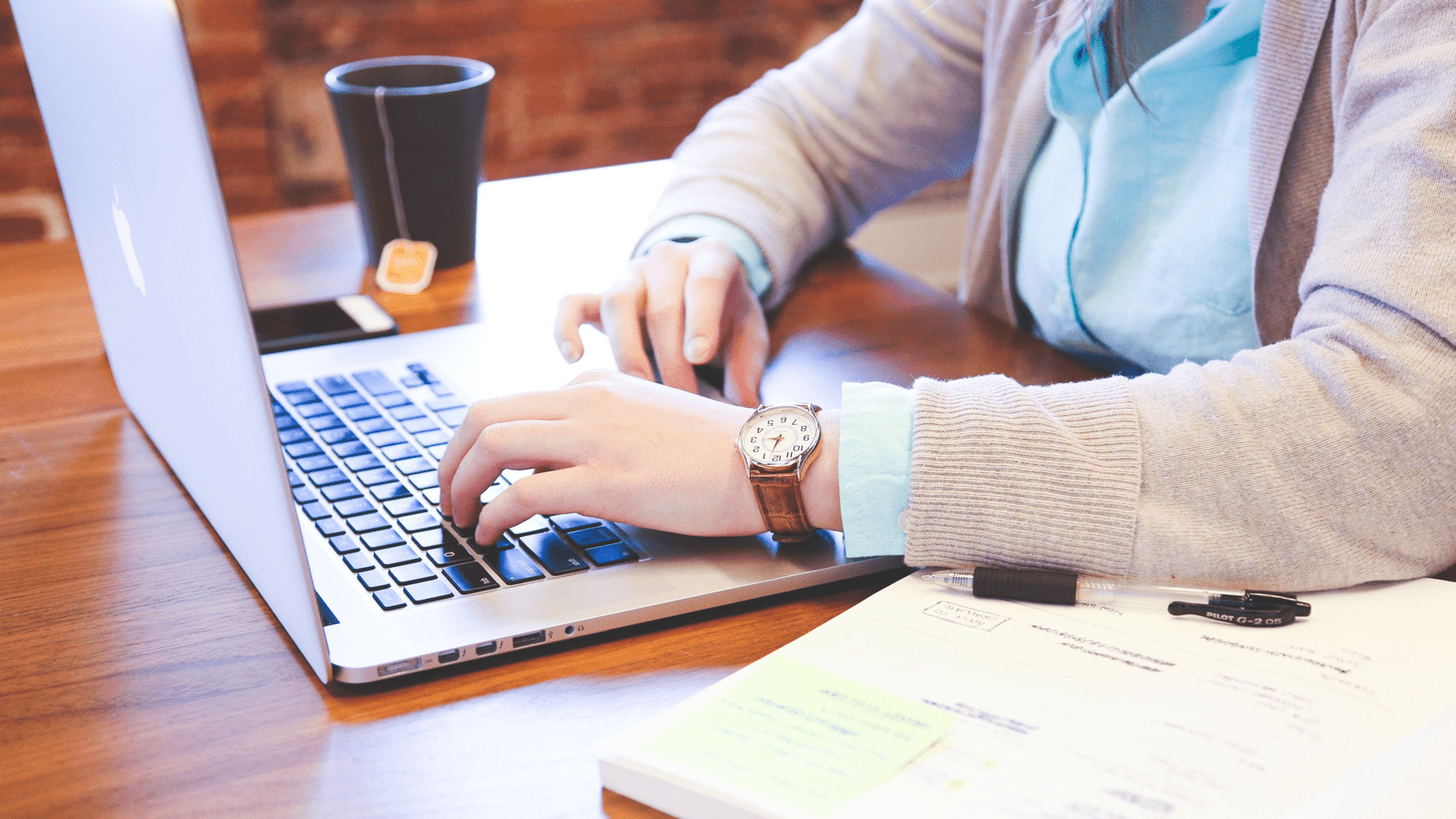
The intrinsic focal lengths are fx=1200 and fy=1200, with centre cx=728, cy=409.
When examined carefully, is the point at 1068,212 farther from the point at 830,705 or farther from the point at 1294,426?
the point at 830,705

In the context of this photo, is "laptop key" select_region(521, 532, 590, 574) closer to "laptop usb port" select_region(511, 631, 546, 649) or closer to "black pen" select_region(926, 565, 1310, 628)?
"laptop usb port" select_region(511, 631, 546, 649)

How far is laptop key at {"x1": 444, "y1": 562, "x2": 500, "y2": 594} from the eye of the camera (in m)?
0.57

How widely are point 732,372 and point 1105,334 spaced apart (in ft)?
0.92

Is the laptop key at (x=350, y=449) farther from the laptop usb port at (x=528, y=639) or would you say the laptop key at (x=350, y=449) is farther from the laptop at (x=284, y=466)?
the laptop usb port at (x=528, y=639)

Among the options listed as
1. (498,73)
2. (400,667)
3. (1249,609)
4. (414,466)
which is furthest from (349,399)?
(498,73)

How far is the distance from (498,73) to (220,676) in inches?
73.9

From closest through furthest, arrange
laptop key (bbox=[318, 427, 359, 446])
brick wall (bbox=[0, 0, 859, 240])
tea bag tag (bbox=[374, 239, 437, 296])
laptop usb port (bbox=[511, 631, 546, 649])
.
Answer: laptop usb port (bbox=[511, 631, 546, 649]) < laptop key (bbox=[318, 427, 359, 446]) < tea bag tag (bbox=[374, 239, 437, 296]) < brick wall (bbox=[0, 0, 859, 240])

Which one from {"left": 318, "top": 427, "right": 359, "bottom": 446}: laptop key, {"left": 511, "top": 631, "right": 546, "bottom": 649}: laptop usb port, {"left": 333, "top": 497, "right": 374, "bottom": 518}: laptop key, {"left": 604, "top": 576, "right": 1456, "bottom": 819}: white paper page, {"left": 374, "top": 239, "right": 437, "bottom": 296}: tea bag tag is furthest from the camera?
{"left": 374, "top": 239, "right": 437, "bottom": 296}: tea bag tag

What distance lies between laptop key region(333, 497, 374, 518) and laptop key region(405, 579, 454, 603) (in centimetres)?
9

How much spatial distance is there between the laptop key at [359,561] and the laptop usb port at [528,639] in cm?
10

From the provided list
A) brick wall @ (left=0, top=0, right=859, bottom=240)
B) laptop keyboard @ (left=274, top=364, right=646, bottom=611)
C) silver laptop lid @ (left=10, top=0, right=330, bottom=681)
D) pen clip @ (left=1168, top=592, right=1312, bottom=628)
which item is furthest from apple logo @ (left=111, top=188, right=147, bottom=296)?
brick wall @ (left=0, top=0, right=859, bottom=240)

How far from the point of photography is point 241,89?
203 centimetres

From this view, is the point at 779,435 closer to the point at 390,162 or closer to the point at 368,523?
the point at 368,523

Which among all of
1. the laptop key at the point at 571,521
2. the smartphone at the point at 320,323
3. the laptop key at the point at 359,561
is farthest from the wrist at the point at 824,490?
the smartphone at the point at 320,323
